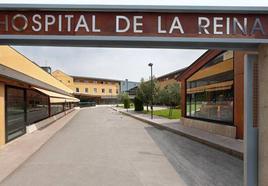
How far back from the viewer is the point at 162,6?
16.7ft

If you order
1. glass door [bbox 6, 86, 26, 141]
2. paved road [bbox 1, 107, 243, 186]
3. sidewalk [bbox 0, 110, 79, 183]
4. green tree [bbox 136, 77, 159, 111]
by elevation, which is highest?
green tree [bbox 136, 77, 159, 111]

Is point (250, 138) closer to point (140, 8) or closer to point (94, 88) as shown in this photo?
point (140, 8)

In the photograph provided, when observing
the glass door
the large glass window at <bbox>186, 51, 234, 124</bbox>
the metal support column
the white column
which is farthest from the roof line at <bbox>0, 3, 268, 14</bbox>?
the large glass window at <bbox>186, 51, 234, 124</bbox>

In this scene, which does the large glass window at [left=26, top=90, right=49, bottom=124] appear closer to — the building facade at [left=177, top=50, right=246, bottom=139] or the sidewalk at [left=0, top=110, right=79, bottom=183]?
the sidewalk at [left=0, top=110, right=79, bottom=183]

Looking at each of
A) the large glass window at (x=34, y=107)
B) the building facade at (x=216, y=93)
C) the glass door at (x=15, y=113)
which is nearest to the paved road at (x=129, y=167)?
the glass door at (x=15, y=113)

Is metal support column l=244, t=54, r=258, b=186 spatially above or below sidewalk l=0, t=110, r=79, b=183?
above

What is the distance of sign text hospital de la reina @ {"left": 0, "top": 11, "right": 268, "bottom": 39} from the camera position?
5156 mm

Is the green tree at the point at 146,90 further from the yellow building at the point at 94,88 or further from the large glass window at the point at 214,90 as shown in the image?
the yellow building at the point at 94,88

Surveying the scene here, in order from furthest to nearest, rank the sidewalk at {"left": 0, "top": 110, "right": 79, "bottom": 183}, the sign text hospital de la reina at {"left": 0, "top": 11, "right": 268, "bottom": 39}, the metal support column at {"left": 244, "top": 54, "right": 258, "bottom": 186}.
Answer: the sidewalk at {"left": 0, "top": 110, "right": 79, "bottom": 183} < the metal support column at {"left": 244, "top": 54, "right": 258, "bottom": 186} < the sign text hospital de la reina at {"left": 0, "top": 11, "right": 268, "bottom": 39}

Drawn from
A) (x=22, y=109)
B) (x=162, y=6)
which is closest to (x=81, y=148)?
(x=22, y=109)

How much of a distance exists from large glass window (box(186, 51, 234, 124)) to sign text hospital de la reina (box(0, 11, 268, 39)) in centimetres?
1073

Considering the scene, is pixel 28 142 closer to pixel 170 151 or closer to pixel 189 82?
pixel 170 151

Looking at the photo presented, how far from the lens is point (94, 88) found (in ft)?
357

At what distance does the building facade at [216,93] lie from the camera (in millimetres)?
14688
